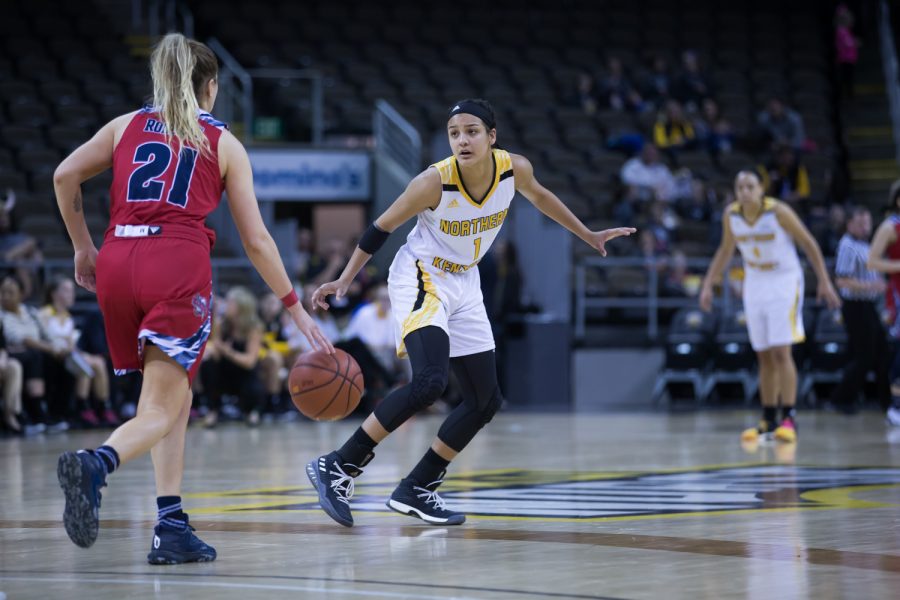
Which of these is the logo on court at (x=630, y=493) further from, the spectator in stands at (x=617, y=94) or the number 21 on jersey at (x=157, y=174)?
the spectator in stands at (x=617, y=94)

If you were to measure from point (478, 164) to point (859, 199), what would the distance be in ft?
56.6

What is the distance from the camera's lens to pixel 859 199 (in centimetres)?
2230

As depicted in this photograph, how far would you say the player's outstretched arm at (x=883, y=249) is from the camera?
42.3 feet

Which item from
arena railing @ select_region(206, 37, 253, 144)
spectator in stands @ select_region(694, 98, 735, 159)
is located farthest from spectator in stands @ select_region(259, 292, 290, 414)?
spectator in stands @ select_region(694, 98, 735, 159)

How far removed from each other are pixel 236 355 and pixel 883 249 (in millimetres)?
6494

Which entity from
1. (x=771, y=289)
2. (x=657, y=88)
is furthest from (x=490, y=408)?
(x=657, y=88)

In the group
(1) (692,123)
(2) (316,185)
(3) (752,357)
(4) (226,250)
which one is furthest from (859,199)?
(4) (226,250)

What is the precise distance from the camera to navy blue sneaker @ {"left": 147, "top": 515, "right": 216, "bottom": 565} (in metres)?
4.94

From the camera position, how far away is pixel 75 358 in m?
13.8

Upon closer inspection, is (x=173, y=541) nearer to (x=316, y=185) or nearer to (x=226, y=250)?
(x=226, y=250)

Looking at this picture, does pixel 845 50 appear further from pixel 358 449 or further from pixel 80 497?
pixel 80 497

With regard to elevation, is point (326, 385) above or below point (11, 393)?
above

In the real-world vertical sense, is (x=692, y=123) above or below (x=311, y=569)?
above

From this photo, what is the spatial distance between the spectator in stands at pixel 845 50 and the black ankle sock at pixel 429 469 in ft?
62.5
